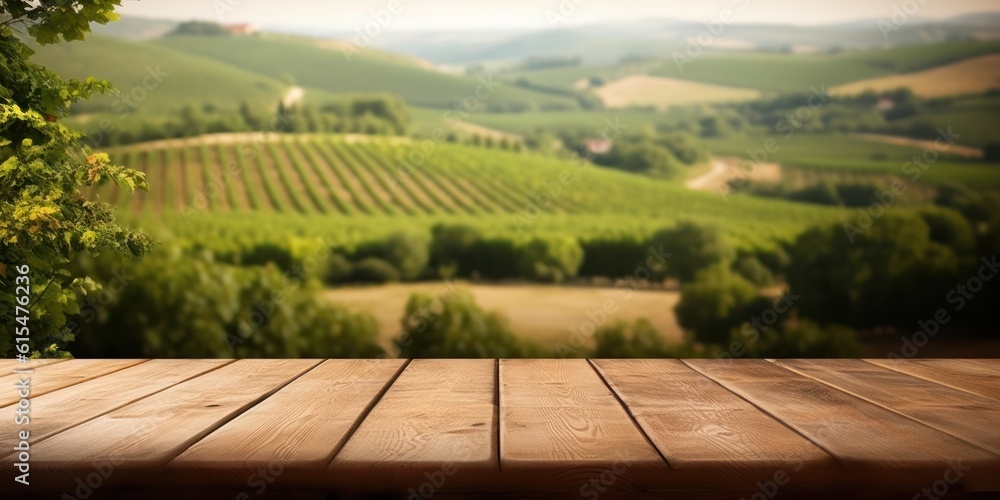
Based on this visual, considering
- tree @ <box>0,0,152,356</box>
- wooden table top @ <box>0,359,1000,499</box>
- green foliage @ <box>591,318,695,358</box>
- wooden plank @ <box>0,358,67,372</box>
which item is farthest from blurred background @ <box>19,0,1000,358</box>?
wooden table top @ <box>0,359,1000,499</box>

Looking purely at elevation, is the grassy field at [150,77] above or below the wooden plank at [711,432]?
above

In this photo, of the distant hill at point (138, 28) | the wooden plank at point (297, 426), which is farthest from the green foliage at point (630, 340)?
the wooden plank at point (297, 426)

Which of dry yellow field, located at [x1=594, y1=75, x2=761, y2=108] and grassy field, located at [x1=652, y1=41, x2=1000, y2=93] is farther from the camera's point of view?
dry yellow field, located at [x1=594, y1=75, x2=761, y2=108]

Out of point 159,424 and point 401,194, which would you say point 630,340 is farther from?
point 159,424
